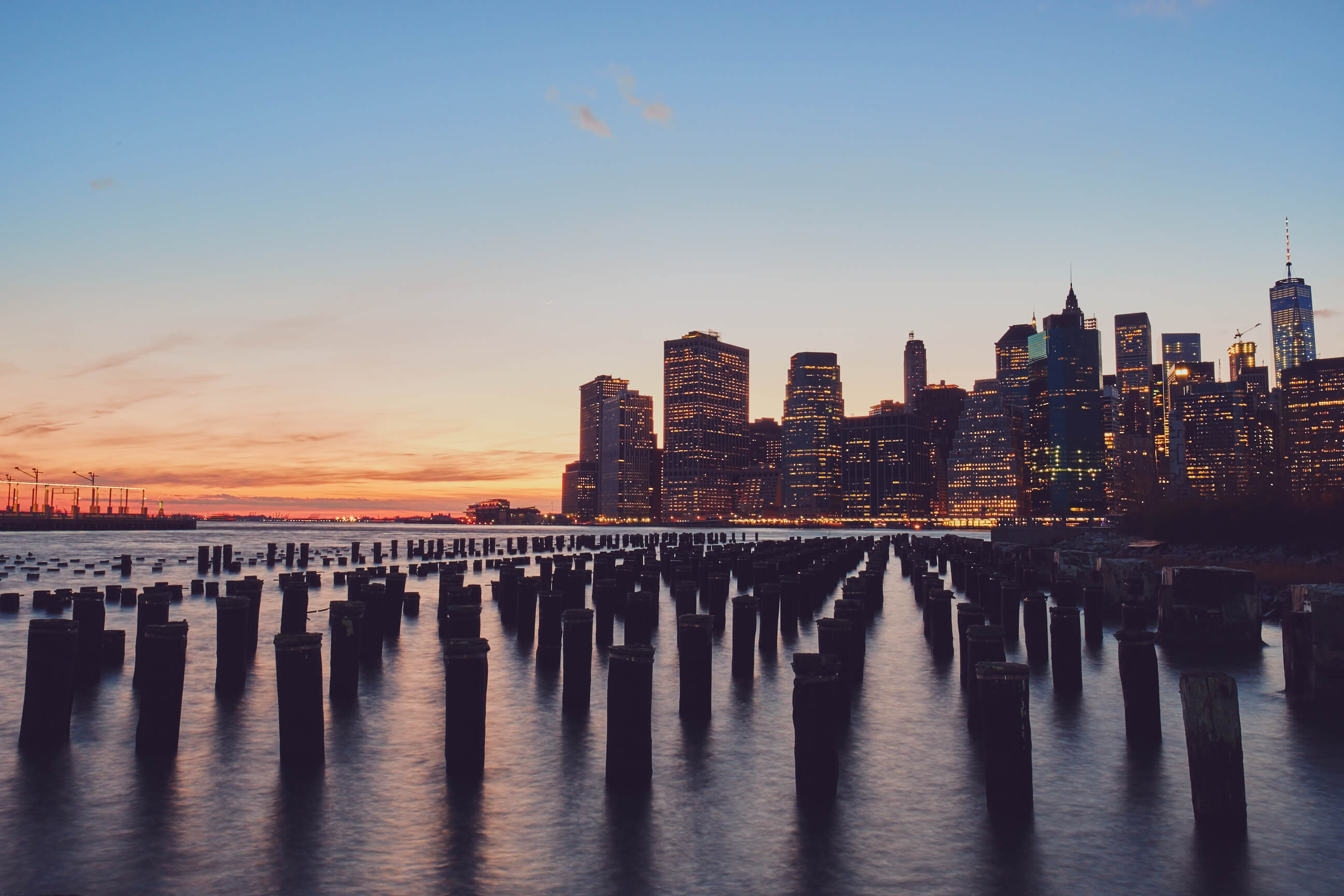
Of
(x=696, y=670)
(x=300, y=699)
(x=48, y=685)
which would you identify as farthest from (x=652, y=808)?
(x=48, y=685)

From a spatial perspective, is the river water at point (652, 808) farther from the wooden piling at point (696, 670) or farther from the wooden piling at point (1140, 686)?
the wooden piling at point (696, 670)

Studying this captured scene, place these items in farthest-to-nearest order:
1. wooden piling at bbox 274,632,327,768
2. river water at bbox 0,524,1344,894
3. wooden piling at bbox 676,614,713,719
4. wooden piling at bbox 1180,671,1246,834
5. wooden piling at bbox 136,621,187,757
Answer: wooden piling at bbox 676,614,713,719 → wooden piling at bbox 136,621,187,757 → wooden piling at bbox 274,632,327,768 → wooden piling at bbox 1180,671,1246,834 → river water at bbox 0,524,1344,894

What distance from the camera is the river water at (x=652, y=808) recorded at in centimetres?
751

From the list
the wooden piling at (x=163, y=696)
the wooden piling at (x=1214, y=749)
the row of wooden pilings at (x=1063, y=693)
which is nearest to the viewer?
the wooden piling at (x=1214, y=749)

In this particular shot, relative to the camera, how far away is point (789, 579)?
24.2 meters

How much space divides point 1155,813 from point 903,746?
340 centimetres

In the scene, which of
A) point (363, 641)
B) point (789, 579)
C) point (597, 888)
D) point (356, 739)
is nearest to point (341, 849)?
point (597, 888)

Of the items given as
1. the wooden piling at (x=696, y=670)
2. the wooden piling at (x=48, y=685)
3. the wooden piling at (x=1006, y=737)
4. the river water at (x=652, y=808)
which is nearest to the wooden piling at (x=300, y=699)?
the river water at (x=652, y=808)

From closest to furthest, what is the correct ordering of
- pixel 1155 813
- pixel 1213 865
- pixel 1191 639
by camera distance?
pixel 1213 865 → pixel 1155 813 → pixel 1191 639

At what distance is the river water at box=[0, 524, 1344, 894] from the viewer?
24.6 feet

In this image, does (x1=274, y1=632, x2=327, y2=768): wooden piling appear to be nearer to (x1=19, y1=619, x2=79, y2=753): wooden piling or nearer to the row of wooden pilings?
(x1=19, y1=619, x2=79, y2=753): wooden piling

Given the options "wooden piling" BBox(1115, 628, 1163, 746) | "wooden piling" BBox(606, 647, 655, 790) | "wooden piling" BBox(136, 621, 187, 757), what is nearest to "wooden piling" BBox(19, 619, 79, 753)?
"wooden piling" BBox(136, 621, 187, 757)

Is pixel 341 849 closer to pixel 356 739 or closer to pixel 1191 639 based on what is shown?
pixel 356 739

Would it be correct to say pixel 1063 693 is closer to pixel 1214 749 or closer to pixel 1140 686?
pixel 1140 686
